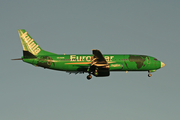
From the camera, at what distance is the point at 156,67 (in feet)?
251

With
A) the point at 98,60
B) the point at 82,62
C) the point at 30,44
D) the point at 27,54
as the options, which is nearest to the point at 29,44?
the point at 30,44

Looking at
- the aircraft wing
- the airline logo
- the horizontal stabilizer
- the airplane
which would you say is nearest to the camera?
the aircraft wing

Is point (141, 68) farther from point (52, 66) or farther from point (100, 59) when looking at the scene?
point (52, 66)

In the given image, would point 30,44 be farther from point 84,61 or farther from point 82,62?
point 84,61

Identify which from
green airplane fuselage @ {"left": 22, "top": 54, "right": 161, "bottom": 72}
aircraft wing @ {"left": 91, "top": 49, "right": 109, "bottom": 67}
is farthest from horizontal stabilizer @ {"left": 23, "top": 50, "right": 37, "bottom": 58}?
aircraft wing @ {"left": 91, "top": 49, "right": 109, "bottom": 67}

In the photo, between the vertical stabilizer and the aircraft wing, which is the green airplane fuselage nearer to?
the aircraft wing

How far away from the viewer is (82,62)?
237ft

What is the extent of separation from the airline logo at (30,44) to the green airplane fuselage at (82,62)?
126 inches

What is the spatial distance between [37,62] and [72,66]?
25.5 ft

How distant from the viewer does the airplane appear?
6988 cm

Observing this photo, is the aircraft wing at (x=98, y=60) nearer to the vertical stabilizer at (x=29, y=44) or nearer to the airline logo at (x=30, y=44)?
the vertical stabilizer at (x=29, y=44)

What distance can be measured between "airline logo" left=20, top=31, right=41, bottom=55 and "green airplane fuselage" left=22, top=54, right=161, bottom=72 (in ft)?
10.5

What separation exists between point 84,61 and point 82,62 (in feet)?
1.66

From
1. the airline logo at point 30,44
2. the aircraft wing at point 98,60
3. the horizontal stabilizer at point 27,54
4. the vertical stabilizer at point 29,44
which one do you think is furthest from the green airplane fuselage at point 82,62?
the airline logo at point 30,44
